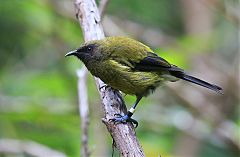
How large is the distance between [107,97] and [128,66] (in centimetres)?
41

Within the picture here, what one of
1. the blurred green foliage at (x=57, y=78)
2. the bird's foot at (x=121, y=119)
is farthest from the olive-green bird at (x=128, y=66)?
the blurred green foliage at (x=57, y=78)

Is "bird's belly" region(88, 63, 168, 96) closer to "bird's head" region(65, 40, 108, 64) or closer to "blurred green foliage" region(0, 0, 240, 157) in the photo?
"bird's head" region(65, 40, 108, 64)

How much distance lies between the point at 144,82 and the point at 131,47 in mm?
238

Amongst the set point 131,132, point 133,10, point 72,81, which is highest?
point 133,10

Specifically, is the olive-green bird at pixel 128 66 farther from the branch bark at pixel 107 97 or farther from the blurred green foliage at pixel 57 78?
the blurred green foliage at pixel 57 78

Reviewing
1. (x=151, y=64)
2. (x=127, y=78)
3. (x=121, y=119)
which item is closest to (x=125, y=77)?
(x=127, y=78)

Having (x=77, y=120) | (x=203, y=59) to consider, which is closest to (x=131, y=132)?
(x=77, y=120)

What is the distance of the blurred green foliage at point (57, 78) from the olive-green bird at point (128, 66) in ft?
1.90

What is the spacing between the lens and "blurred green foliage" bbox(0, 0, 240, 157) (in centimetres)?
443

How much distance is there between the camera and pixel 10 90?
16.2ft

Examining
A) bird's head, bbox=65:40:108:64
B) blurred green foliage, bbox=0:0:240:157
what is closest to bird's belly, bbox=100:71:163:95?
bird's head, bbox=65:40:108:64

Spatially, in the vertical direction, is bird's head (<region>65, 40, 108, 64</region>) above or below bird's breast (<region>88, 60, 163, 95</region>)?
above

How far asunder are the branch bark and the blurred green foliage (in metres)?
0.69

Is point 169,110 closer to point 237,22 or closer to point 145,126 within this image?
point 145,126
